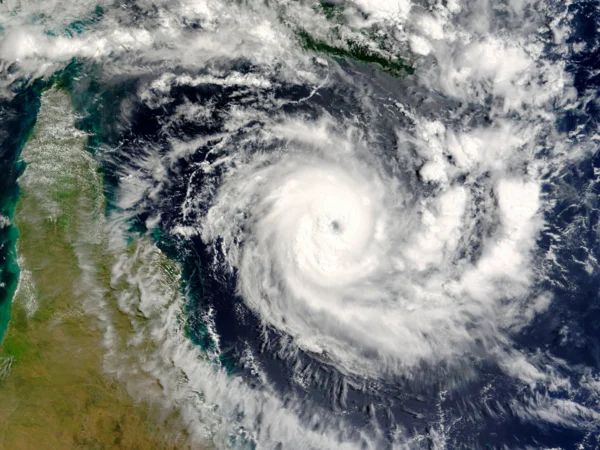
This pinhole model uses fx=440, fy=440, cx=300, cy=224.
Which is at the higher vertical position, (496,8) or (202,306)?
(496,8)

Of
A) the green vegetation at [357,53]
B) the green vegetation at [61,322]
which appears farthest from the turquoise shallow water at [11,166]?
the green vegetation at [357,53]

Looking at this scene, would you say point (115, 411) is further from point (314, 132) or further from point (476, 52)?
point (476, 52)

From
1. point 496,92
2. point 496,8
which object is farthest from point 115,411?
point 496,8

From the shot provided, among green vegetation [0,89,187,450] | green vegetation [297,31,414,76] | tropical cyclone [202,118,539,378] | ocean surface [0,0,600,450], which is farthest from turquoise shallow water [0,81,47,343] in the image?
green vegetation [297,31,414,76]

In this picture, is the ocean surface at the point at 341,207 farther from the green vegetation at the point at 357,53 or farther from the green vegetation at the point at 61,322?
the green vegetation at the point at 61,322

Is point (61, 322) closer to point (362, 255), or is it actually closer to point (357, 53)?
point (362, 255)

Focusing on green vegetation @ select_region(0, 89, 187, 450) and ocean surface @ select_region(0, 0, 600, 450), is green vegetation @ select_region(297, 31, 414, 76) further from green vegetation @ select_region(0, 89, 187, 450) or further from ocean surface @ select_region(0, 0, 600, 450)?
green vegetation @ select_region(0, 89, 187, 450)

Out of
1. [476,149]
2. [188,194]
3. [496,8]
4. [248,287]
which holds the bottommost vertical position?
[248,287]

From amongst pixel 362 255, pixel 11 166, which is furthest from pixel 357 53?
pixel 11 166
